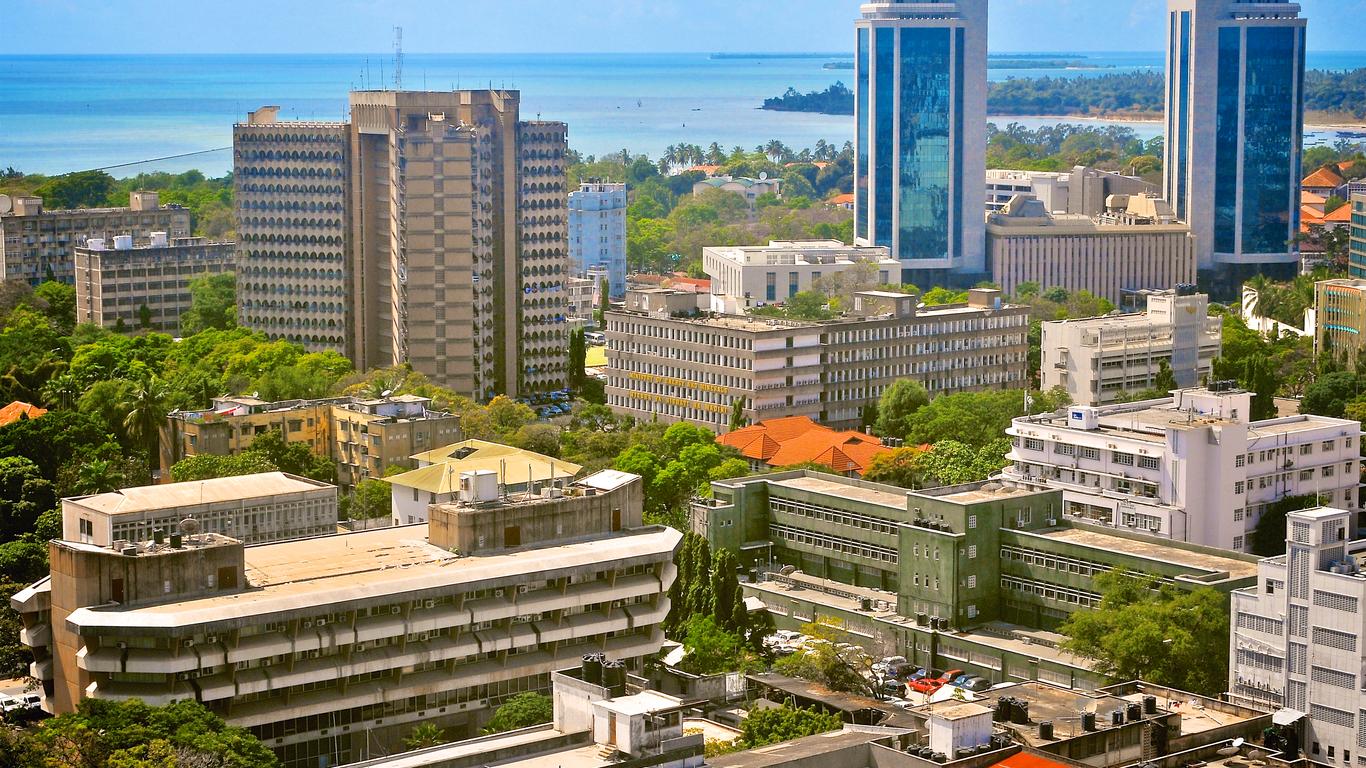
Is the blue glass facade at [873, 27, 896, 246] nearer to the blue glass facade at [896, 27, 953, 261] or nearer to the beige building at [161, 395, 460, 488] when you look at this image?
the blue glass facade at [896, 27, 953, 261]

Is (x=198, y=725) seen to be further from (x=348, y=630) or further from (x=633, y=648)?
(x=633, y=648)

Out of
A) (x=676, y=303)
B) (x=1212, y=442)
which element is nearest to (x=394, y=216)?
(x=676, y=303)

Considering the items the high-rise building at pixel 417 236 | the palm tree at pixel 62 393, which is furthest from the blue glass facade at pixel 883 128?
the palm tree at pixel 62 393

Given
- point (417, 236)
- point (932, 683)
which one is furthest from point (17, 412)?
point (932, 683)

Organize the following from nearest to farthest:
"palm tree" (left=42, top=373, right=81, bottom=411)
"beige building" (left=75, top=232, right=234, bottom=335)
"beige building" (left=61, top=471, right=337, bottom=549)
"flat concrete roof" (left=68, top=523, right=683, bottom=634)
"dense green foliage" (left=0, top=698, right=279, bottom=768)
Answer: "dense green foliage" (left=0, top=698, right=279, bottom=768) < "flat concrete roof" (left=68, top=523, right=683, bottom=634) < "beige building" (left=61, top=471, right=337, bottom=549) < "palm tree" (left=42, top=373, right=81, bottom=411) < "beige building" (left=75, top=232, right=234, bottom=335)

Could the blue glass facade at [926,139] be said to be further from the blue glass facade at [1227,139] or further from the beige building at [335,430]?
the beige building at [335,430]

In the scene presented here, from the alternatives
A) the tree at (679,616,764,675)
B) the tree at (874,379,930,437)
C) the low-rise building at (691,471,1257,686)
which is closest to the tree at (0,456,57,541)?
the low-rise building at (691,471,1257,686)
